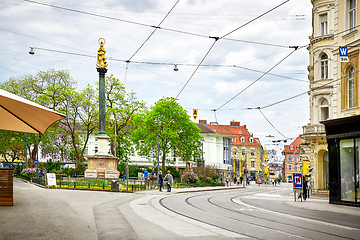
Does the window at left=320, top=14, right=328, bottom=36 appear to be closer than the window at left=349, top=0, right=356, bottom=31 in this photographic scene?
No

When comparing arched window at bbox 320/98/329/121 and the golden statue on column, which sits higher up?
the golden statue on column

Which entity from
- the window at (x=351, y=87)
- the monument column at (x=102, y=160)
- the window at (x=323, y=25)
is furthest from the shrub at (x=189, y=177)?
the window at (x=351, y=87)

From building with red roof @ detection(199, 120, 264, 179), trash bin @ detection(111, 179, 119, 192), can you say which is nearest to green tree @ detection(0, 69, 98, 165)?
trash bin @ detection(111, 179, 119, 192)

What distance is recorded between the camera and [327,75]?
36.7 meters

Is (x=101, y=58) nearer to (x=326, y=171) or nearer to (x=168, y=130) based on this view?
(x=168, y=130)

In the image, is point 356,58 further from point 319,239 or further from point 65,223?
point 65,223

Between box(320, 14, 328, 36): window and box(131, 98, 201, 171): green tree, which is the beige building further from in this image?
box(131, 98, 201, 171): green tree

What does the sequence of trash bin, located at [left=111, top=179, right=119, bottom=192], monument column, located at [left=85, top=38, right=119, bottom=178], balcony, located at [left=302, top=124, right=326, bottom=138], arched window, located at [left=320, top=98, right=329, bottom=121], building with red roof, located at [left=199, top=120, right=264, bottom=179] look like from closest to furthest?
trash bin, located at [left=111, top=179, right=119, bottom=192]
balcony, located at [left=302, top=124, right=326, bottom=138]
arched window, located at [left=320, top=98, right=329, bottom=121]
monument column, located at [left=85, top=38, right=119, bottom=178]
building with red roof, located at [left=199, top=120, right=264, bottom=179]

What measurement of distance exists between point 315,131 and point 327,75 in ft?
15.2

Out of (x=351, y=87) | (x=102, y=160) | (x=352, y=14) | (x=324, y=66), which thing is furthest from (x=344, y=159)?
(x=102, y=160)

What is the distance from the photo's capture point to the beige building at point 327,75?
2669cm

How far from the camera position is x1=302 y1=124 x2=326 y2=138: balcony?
37.0m

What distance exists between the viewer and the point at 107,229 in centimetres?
1236

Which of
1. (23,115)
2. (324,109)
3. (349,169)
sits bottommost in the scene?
(349,169)
